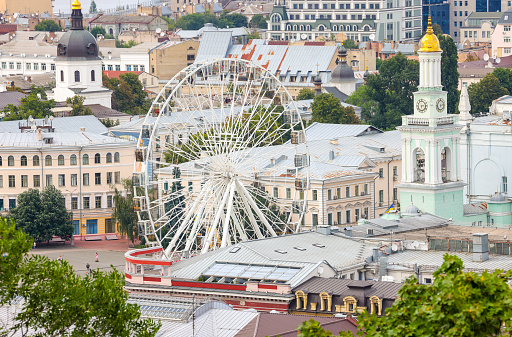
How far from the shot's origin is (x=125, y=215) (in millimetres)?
124438

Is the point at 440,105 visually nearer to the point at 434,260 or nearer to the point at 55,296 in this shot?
the point at 434,260

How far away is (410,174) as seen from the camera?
110812mm

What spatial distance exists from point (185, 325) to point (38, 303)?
14653 mm

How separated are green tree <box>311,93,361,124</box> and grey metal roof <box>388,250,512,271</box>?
7714cm

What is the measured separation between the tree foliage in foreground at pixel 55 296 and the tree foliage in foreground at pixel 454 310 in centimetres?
1113

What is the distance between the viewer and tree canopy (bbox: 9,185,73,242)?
124 metres

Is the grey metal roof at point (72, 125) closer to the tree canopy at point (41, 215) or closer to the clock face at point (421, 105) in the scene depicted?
the tree canopy at point (41, 215)

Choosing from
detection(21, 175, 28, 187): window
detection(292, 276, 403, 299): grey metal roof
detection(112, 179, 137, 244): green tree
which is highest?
detection(292, 276, 403, 299): grey metal roof

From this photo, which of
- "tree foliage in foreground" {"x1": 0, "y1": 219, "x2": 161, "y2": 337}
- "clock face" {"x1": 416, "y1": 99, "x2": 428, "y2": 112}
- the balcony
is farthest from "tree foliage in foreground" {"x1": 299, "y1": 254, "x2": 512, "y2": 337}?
"clock face" {"x1": 416, "y1": 99, "x2": 428, "y2": 112}

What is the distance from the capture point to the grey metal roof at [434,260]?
8350 cm

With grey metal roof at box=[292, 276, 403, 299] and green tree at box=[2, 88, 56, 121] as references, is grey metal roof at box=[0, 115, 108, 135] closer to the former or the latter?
green tree at box=[2, 88, 56, 121]

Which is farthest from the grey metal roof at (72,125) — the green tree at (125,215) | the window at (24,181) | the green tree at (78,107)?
the green tree at (125,215)

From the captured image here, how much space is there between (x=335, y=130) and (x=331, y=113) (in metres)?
19.9

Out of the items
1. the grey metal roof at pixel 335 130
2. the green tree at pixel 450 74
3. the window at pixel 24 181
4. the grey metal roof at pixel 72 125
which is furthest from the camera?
the green tree at pixel 450 74
